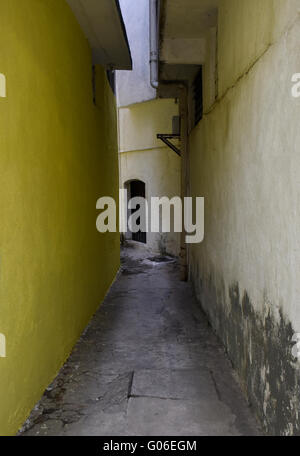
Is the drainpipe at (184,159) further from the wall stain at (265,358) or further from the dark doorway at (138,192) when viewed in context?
the dark doorway at (138,192)

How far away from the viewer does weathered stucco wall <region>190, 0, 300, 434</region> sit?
2.16 metres

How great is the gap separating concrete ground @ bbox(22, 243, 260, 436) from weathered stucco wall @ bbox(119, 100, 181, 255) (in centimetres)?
596

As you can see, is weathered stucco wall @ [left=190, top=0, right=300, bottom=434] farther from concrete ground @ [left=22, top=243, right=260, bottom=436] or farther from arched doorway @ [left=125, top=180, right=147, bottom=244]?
arched doorway @ [left=125, top=180, right=147, bottom=244]

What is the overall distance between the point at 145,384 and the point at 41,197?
205cm

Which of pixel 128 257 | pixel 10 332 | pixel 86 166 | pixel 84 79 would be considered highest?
pixel 84 79

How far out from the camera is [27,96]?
115 inches

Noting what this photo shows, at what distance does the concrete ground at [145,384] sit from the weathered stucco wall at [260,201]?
279mm

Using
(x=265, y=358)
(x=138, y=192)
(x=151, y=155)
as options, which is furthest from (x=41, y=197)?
(x=138, y=192)

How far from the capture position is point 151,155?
1234 cm

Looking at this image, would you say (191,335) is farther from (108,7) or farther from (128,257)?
(128,257)
